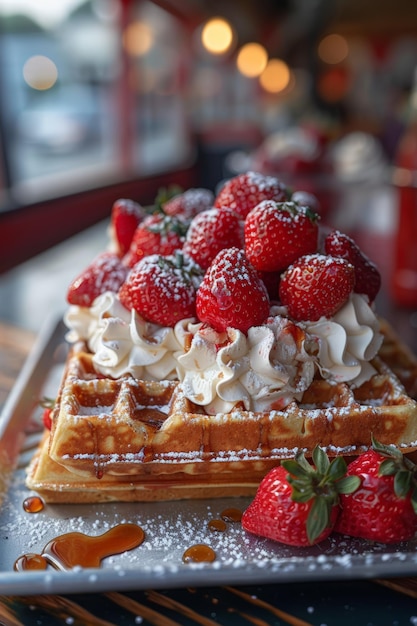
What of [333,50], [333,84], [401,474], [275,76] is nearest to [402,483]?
[401,474]

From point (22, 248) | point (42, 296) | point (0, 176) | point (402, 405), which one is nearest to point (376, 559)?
point (402, 405)

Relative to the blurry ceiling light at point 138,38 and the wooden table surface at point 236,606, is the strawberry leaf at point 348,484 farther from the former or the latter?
the blurry ceiling light at point 138,38

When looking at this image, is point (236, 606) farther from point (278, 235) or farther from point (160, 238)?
point (160, 238)

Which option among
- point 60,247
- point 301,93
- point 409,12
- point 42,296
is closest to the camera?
point 42,296

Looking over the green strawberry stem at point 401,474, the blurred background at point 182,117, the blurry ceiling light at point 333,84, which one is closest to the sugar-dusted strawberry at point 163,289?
the green strawberry stem at point 401,474

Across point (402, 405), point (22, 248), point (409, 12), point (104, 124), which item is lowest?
point (22, 248)

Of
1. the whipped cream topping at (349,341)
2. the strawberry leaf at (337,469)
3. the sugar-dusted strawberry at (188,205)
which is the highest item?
the sugar-dusted strawberry at (188,205)

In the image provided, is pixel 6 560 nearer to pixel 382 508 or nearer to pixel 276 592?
pixel 276 592
